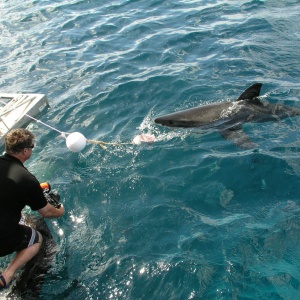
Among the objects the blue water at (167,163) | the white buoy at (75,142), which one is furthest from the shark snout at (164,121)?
the white buoy at (75,142)

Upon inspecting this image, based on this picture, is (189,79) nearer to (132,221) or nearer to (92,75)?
(92,75)

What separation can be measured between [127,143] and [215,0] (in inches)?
517

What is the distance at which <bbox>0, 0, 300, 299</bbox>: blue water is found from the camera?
16.5ft

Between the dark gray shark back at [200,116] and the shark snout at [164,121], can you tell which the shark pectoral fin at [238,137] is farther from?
the shark snout at [164,121]

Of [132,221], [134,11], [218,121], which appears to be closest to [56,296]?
[132,221]

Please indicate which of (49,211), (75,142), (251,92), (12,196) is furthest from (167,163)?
(12,196)

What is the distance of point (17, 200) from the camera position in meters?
4.77

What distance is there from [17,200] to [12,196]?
12 centimetres

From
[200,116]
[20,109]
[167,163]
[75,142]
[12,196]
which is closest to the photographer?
[12,196]

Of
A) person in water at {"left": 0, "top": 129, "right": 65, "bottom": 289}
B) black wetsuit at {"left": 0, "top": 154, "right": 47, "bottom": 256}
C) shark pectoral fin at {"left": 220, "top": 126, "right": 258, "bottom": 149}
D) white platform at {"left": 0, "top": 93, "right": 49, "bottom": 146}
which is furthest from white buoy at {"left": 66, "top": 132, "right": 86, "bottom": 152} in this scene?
shark pectoral fin at {"left": 220, "top": 126, "right": 258, "bottom": 149}

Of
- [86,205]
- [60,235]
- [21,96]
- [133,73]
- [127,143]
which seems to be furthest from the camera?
[133,73]

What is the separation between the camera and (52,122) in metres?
9.66

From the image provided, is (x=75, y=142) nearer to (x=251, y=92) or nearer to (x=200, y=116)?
(x=200, y=116)

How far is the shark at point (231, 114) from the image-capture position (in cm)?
852
